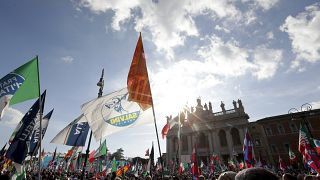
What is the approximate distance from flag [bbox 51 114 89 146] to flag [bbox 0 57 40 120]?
3.97 meters

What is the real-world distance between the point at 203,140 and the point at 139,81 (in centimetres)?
4655

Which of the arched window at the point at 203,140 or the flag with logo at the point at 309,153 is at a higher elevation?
the arched window at the point at 203,140

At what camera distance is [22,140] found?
7.22 metres

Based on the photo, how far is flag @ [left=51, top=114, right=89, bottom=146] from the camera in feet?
35.2

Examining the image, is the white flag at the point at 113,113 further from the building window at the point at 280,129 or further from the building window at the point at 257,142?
the building window at the point at 280,129

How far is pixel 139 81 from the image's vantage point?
7020mm

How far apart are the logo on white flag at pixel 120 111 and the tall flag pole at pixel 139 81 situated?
0.57m

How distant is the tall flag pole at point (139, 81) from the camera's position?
6.82 metres

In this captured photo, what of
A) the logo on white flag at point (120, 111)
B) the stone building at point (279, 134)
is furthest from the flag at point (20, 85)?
the stone building at point (279, 134)

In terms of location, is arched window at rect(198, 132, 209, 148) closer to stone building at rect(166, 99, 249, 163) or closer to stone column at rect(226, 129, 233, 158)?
stone building at rect(166, 99, 249, 163)

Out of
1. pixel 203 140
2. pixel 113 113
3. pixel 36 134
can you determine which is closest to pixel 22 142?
pixel 113 113

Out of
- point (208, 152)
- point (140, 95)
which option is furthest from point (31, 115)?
point (208, 152)

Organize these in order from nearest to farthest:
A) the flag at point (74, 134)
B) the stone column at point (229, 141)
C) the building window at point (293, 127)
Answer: the flag at point (74, 134) < the building window at point (293, 127) < the stone column at point (229, 141)

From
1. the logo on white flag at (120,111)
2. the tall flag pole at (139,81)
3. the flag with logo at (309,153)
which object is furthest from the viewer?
the flag with logo at (309,153)
